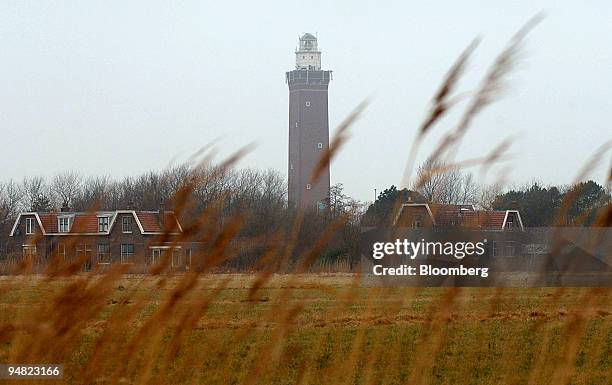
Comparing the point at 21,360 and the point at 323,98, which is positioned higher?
the point at 323,98

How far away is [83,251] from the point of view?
4.99ft

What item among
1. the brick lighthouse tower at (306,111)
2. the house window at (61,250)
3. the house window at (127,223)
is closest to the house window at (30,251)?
the house window at (61,250)

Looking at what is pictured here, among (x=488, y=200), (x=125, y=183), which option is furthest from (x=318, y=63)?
(x=488, y=200)

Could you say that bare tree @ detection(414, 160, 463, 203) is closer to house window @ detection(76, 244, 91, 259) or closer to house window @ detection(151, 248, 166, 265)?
house window @ detection(151, 248, 166, 265)

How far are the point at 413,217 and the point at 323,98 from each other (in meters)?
66.9

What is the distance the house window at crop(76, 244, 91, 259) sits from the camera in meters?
1.51

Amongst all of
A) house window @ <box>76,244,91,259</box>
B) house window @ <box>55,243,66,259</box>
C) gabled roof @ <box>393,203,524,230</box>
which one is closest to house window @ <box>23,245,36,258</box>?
house window @ <box>55,243,66,259</box>

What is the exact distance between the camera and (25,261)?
1.64 m

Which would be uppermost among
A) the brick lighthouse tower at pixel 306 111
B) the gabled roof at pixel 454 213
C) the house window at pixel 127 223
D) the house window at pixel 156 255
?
the brick lighthouse tower at pixel 306 111

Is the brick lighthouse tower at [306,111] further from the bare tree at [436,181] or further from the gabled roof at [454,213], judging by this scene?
the bare tree at [436,181]

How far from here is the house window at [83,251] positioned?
1.51 metres

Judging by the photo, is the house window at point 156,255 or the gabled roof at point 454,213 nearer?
the house window at point 156,255

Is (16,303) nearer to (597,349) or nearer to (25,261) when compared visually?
(25,261)

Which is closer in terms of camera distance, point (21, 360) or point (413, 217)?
point (21, 360)
